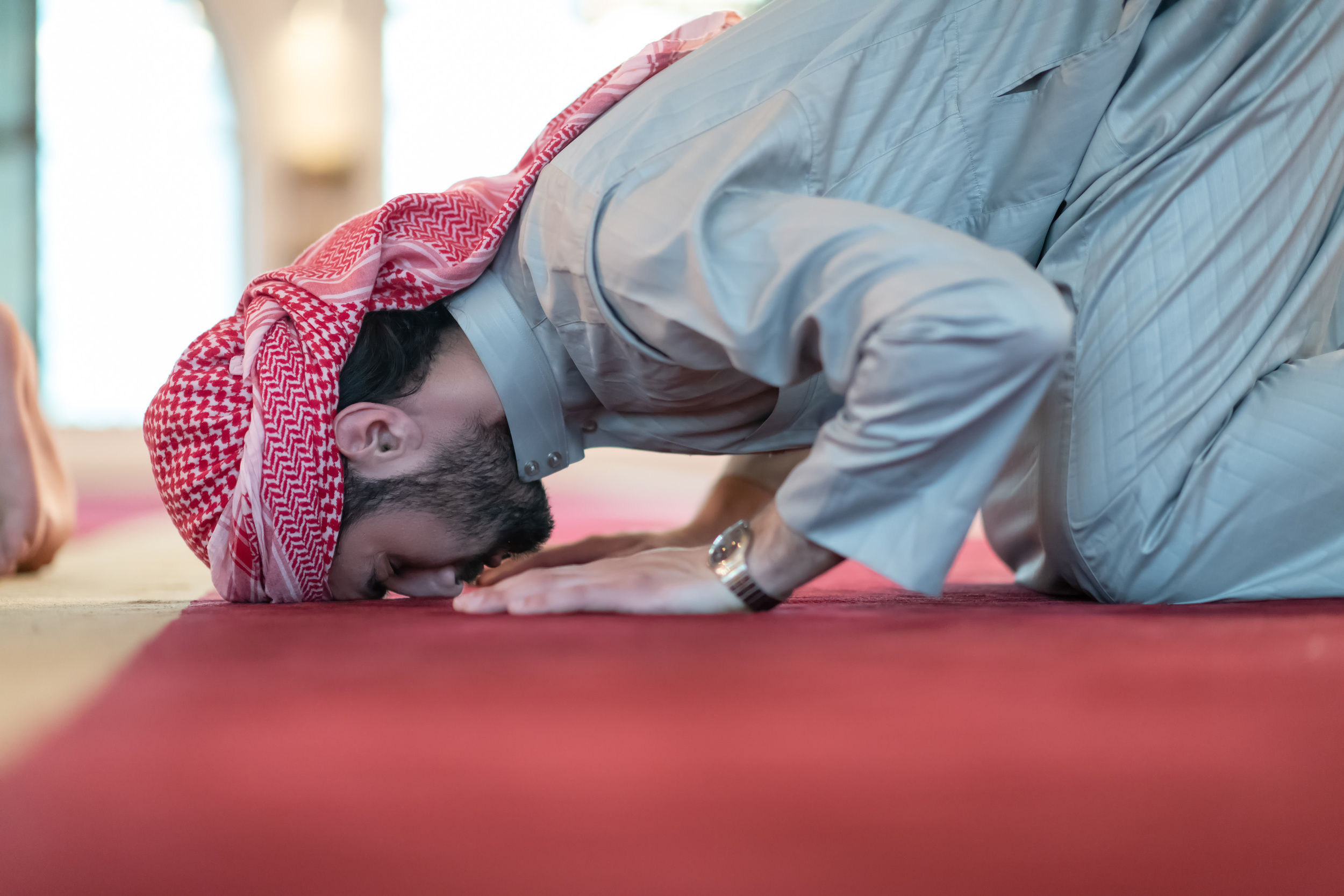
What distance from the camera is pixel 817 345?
87 cm

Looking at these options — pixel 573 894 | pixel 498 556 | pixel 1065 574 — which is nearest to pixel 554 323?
pixel 498 556

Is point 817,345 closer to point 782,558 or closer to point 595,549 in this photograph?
point 782,558

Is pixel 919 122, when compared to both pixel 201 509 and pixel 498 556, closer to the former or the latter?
pixel 498 556

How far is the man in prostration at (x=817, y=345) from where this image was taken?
3.23 ft

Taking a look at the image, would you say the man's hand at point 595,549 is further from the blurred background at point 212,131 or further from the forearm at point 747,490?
the blurred background at point 212,131

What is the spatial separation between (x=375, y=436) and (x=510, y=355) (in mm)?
165

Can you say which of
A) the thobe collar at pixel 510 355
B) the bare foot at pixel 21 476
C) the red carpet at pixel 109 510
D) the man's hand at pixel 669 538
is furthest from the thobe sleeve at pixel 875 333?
the red carpet at pixel 109 510

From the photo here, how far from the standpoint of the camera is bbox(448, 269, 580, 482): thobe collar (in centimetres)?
114

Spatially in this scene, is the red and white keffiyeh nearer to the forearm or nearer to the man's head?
the man's head

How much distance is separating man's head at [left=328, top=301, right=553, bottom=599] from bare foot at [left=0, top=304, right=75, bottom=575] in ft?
2.60

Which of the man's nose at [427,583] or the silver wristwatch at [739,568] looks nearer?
the silver wristwatch at [739,568]

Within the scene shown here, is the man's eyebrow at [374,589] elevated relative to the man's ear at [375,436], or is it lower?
lower

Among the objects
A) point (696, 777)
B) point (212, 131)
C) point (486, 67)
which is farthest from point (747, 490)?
point (212, 131)

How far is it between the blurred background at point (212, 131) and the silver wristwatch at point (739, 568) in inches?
218
